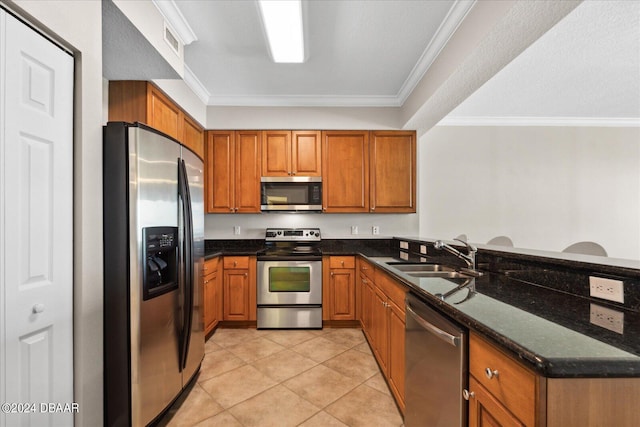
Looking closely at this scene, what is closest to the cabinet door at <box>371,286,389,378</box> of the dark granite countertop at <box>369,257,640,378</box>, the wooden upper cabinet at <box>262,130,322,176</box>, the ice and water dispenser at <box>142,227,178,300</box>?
the dark granite countertop at <box>369,257,640,378</box>

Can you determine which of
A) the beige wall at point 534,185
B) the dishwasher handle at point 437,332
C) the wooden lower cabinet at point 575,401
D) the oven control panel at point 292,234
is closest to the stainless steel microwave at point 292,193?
the oven control panel at point 292,234

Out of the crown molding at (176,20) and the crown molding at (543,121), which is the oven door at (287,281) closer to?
the crown molding at (176,20)

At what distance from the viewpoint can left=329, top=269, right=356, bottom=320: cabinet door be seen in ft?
11.0

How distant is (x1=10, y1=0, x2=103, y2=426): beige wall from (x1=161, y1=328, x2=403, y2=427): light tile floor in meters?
0.72

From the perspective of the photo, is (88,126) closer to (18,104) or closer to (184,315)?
(18,104)

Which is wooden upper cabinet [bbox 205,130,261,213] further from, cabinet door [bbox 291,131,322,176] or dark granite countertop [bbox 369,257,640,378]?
dark granite countertop [bbox 369,257,640,378]

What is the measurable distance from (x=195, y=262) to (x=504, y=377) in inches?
76.4

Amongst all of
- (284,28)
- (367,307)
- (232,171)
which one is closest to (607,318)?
(367,307)

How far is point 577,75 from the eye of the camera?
3.02 metres

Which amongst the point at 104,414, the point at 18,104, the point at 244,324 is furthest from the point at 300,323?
the point at 18,104

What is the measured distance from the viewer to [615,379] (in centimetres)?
69

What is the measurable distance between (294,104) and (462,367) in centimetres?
341

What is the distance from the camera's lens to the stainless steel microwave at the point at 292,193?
3.62 meters

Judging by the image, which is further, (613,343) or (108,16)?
(108,16)
